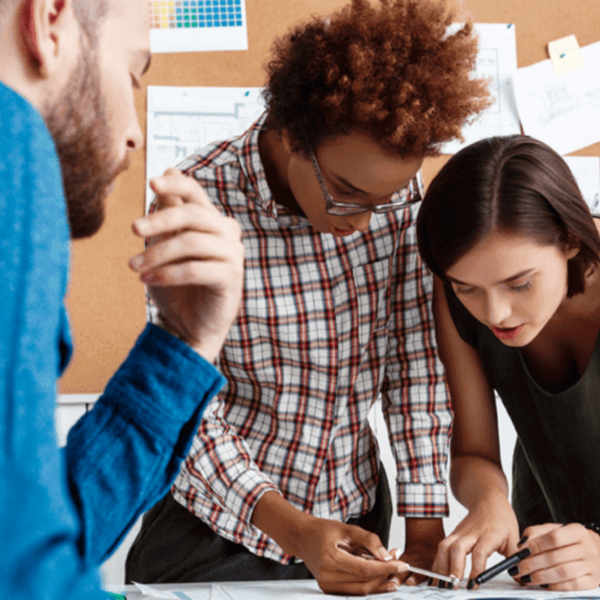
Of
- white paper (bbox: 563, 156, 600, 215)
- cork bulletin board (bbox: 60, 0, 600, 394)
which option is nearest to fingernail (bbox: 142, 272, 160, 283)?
cork bulletin board (bbox: 60, 0, 600, 394)

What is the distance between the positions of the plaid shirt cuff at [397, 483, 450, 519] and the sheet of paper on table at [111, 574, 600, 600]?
133 mm

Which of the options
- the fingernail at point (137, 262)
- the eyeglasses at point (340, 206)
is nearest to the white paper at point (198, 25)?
the eyeglasses at point (340, 206)

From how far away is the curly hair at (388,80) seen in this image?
0.74m

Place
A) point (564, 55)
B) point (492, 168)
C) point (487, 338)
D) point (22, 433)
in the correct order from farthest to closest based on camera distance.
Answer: point (564, 55), point (487, 338), point (492, 168), point (22, 433)

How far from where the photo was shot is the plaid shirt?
35.0 inches

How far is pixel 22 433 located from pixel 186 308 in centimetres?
21

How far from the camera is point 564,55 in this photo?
1.55m

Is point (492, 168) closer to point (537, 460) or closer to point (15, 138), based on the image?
point (537, 460)

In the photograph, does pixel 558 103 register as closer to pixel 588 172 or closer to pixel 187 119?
pixel 588 172

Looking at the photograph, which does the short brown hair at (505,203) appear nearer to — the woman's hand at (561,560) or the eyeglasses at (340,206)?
the eyeglasses at (340,206)

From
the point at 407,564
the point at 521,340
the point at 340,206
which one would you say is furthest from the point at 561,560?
the point at 340,206

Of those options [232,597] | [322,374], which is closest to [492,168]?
[322,374]

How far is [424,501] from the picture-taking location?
876 mm

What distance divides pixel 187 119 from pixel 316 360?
798mm
